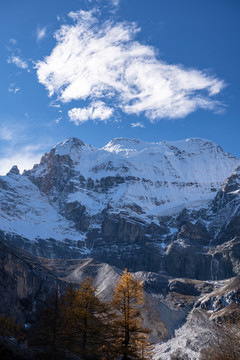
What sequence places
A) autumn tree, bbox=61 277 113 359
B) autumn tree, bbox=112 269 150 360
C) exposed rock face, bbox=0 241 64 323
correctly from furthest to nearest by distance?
exposed rock face, bbox=0 241 64 323 < autumn tree, bbox=61 277 113 359 < autumn tree, bbox=112 269 150 360

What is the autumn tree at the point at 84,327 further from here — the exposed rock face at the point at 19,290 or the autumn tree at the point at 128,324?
the exposed rock face at the point at 19,290

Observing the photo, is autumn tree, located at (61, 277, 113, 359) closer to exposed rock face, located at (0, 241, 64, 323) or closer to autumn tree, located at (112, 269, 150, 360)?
autumn tree, located at (112, 269, 150, 360)

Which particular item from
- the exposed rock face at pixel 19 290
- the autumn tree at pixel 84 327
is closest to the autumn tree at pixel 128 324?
the autumn tree at pixel 84 327

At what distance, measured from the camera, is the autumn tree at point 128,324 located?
4341 centimetres

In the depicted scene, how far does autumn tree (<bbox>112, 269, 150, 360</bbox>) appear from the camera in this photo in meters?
43.4

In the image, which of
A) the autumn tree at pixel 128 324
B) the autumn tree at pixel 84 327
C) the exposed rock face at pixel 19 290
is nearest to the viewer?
the autumn tree at pixel 128 324

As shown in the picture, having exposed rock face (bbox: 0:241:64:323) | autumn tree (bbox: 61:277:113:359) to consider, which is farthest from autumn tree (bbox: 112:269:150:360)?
exposed rock face (bbox: 0:241:64:323)

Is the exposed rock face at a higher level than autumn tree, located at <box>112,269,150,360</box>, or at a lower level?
higher

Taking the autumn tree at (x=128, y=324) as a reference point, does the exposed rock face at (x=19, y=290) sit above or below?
above

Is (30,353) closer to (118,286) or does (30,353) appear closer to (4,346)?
(4,346)

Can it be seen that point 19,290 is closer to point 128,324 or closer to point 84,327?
point 84,327

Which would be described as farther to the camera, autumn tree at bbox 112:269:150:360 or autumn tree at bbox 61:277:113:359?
autumn tree at bbox 61:277:113:359

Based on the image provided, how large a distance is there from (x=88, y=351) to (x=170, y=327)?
96.4 m

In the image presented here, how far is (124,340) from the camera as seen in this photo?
1732 inches
